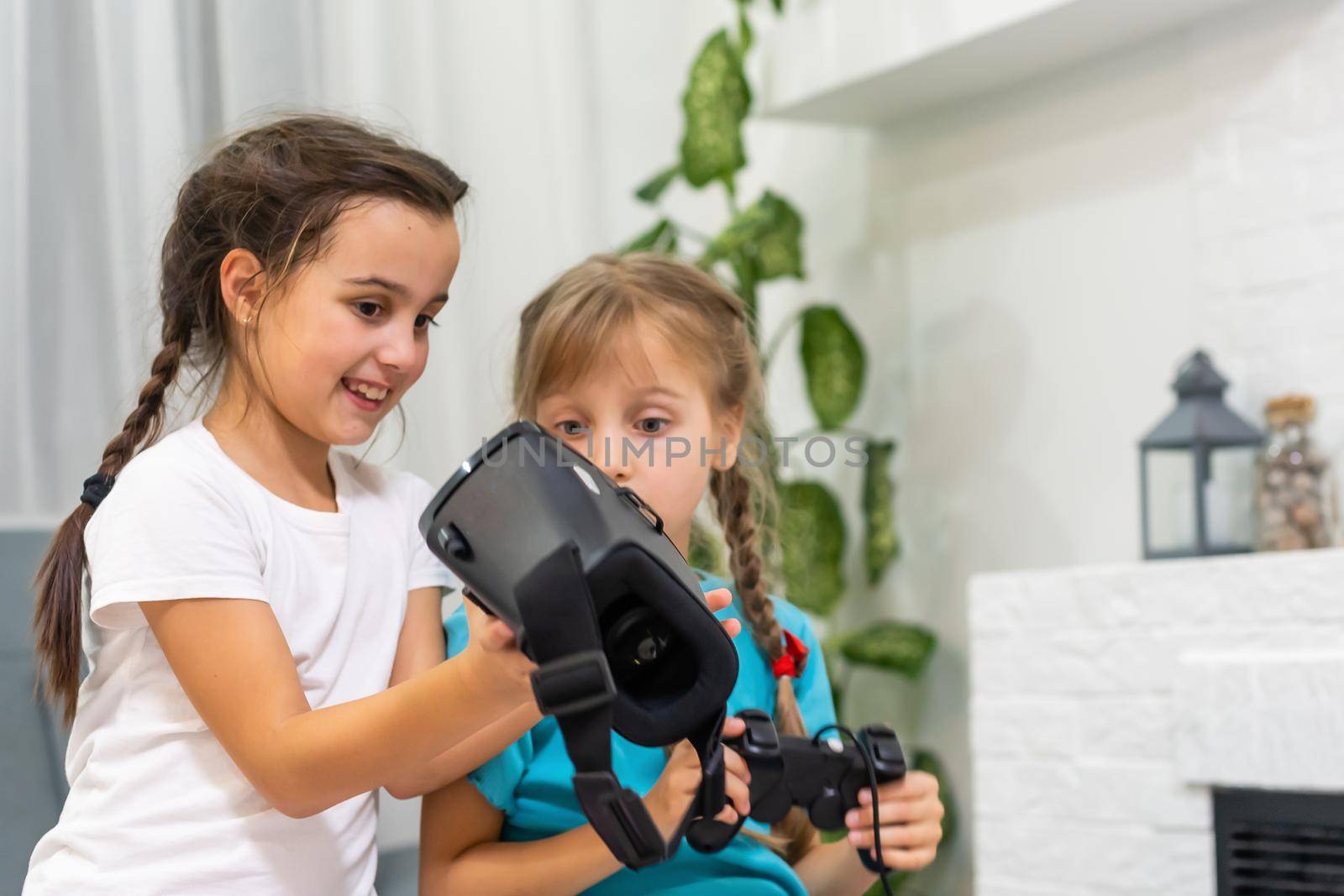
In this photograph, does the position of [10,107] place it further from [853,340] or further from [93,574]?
[853,340]

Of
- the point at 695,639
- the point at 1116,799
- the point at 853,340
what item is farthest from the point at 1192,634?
the point at 695,639

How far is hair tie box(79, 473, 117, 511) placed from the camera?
34.5 inches

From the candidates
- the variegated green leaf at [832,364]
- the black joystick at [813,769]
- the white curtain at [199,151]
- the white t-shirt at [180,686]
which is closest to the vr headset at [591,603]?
the black joystick at [813,769]

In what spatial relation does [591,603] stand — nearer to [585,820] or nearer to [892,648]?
[585,820]

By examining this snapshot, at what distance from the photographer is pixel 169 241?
969mm

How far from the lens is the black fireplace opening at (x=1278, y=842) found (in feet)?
5.19

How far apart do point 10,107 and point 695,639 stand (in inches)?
49.8

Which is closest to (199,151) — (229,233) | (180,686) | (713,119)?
(229,233)

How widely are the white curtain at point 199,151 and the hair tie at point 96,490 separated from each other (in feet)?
1.30

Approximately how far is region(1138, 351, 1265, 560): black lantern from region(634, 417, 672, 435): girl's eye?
109cm

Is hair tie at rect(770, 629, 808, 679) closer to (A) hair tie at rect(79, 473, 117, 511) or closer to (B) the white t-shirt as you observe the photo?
(B) the white t-shirt

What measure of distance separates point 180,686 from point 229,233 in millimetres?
323

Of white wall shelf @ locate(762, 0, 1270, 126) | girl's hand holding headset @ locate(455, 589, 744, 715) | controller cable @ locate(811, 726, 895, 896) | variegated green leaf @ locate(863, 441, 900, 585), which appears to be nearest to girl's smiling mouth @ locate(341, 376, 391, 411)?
girl's hand holding headset @ locate(455, 589, 744, 715)

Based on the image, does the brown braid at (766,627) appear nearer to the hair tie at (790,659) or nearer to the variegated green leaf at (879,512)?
the hair tie at (790,659)
